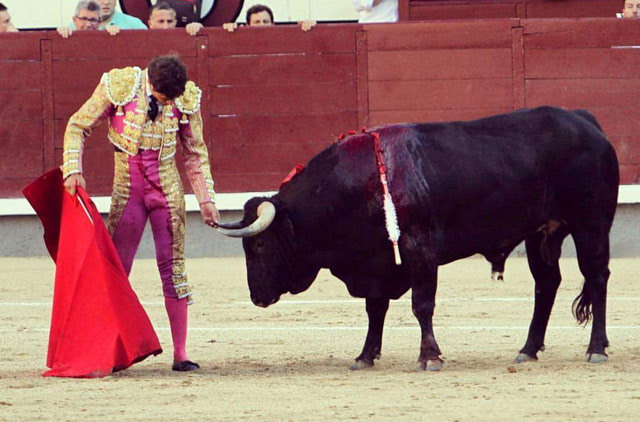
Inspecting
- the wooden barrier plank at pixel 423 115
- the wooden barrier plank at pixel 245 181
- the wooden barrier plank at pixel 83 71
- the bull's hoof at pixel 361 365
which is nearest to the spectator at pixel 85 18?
the wooden barrier plank at pixel 83 71

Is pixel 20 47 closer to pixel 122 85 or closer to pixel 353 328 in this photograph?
pixel 353 328

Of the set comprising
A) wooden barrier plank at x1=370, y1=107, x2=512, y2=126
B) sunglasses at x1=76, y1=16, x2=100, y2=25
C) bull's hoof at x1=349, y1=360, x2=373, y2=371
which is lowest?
bull's hoof at x1=349, y1=360, x2=373, y2=371

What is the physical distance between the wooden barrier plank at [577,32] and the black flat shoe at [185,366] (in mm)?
5931

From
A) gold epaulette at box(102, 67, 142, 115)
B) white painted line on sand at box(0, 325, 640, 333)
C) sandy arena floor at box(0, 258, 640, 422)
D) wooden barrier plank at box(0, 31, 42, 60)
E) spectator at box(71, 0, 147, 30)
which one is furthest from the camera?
wooden barrier plank at box(0, 31, 42, 60)

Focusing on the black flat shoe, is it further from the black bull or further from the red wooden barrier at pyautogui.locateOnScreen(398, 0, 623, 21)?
the red wooden barrier at pyautogui.locateOnScreen(398, 0, 623, 21)

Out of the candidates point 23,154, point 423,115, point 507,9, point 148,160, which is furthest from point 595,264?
point 507,9

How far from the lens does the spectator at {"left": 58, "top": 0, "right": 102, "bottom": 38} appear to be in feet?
34.7

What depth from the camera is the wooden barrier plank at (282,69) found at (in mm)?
11039

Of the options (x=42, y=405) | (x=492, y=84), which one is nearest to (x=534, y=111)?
(x=42, y=405)

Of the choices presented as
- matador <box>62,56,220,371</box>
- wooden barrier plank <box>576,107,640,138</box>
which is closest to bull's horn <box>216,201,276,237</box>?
matador <box>62,56,220,371</box>

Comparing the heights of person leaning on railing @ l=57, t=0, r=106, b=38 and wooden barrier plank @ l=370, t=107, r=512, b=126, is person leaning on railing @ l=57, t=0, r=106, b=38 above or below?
above

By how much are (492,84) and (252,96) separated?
1.77 m

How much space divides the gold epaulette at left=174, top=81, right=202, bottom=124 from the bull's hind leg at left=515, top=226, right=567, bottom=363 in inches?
56.9

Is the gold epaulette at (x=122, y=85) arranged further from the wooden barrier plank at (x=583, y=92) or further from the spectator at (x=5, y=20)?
the wooden barrier plank at (x=583, y=92)
